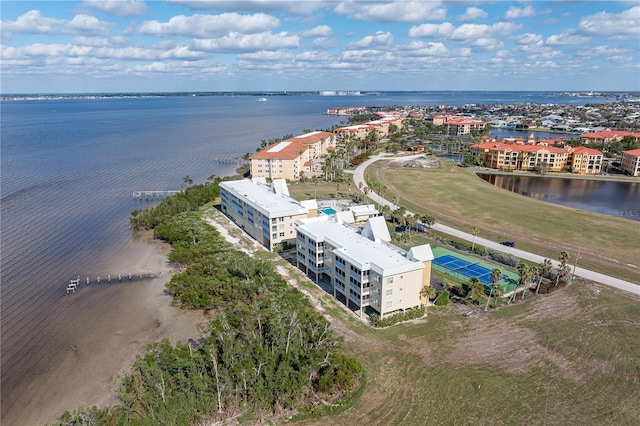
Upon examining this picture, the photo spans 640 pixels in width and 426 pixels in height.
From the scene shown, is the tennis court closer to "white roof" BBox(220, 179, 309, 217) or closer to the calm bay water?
"white roof" BBox(220, 179, 309, 217)

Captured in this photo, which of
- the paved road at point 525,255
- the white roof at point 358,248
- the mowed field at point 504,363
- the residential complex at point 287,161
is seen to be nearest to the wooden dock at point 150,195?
the residential complex at point 287,161

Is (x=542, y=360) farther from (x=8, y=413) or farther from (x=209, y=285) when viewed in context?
(x=8, y=413)

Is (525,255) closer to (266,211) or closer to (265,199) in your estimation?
(266,211)

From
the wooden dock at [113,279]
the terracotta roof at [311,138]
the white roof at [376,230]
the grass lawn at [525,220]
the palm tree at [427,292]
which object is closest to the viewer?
the palm tree at [427,292]

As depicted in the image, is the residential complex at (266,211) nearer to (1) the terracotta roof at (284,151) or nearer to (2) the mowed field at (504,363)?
(2) the mowed field at (504,363)

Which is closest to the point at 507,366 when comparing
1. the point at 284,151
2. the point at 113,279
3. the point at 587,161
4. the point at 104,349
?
the point at 104,349
